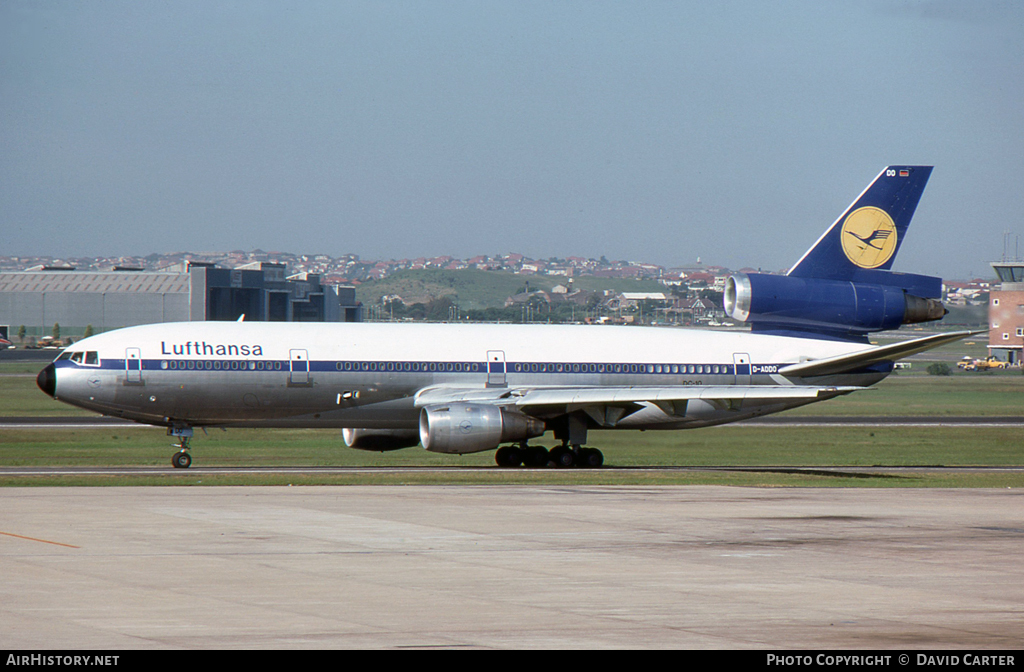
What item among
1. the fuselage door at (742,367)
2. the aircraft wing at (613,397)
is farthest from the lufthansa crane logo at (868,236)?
the aircraft wing at (613,397)

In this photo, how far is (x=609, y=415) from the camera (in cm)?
4041

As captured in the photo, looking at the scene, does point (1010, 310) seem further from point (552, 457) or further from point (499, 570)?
point (499, 570)

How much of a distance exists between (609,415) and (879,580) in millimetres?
22376

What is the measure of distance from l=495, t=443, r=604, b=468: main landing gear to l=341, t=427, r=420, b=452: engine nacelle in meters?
3.57

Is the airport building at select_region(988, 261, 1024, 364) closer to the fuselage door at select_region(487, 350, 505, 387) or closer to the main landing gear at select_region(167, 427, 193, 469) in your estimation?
the fuselage door at select_region(487, 350, 505, 387)

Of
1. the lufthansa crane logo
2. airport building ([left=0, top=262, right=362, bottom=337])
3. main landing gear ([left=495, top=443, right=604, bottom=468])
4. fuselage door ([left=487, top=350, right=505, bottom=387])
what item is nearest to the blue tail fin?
the lufthansa crane logo

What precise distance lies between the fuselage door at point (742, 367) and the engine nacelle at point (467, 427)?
354 inches

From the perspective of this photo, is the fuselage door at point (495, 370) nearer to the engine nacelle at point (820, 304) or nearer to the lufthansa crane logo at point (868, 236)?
the engine nacelle at point (820, 304)

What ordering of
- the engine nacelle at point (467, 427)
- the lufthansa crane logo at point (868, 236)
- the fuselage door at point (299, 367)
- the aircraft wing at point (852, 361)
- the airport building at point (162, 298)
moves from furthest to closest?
the airport building at point (162, 298) < the lufthansa crane logo at point (868, 236) < the aircraft wing at point (852, 361) < the fuselage door at point (299, 367) < the engine nacelle at point (467, 427)

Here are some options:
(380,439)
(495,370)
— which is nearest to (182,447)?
(380,439)

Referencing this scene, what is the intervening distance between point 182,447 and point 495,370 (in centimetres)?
1070

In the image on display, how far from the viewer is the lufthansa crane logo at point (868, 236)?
44.2 meters

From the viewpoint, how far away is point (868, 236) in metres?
44.3
